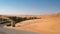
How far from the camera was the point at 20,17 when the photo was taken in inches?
2269

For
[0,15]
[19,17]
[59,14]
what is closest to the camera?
[0,15]

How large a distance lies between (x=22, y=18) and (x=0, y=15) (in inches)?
1074

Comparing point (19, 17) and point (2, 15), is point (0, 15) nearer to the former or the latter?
point (2, 15)

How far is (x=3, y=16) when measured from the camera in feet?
104

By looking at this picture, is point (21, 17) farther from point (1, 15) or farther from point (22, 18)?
point (1, 15)

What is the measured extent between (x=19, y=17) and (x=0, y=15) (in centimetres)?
2634

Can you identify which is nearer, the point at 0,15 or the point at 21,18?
the point at 0,15

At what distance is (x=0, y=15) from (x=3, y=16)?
0.79m

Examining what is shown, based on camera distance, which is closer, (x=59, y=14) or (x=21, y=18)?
(x=59, y=14)

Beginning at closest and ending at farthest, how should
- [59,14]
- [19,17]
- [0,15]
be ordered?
[0,15] < [59,14] < [19,17]

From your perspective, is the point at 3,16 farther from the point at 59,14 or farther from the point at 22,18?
the point at 22,18

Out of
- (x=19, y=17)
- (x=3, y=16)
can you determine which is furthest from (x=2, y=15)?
(x=19, y=17)

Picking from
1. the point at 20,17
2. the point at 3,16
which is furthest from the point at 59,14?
the point at 20,17

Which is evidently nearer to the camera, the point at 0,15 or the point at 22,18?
the point at 0,15
